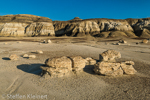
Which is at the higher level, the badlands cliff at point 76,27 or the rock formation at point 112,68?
the badlands cliff at point 76,27

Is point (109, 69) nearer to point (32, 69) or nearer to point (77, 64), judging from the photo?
point (77, 64)

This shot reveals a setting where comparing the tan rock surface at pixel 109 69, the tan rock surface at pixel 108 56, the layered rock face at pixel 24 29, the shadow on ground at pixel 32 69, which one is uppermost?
the layered rock face at pixel 24 29

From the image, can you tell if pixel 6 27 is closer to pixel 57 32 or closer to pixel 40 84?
pixel 57 32

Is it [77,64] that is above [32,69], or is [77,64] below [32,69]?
above

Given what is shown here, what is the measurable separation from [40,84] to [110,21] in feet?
189

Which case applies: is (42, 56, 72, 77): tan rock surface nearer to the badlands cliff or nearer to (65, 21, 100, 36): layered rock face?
the badlands cliff

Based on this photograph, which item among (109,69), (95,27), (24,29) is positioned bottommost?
(109,69)

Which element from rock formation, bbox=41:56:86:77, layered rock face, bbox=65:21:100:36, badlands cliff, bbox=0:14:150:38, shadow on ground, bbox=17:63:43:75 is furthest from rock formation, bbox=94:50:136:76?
layered rock face, bbox=65:21:100:36

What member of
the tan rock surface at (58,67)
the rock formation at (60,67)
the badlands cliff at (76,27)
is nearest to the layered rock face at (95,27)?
the badlands cliff at (76,27)

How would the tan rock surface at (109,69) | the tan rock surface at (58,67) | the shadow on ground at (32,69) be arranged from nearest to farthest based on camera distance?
the tan rock surface at (58,67) → the tan rock surface at (109,69) → the shadow on ground at (32,69)

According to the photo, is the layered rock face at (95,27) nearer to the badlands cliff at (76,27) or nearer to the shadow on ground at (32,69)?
the badlands cliff at (76,27)

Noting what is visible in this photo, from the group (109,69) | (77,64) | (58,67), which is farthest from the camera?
(77,64)

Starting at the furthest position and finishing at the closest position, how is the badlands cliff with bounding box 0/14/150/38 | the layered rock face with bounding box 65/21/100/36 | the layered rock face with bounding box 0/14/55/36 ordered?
1. the layered rock face with bounding box 0/14/55/36
2. the layered rock face with bounding box 65/21/100/36
3. the badlands cliff with bounding box 0/14/150/38

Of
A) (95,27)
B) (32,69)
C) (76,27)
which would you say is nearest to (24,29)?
(76,27)
